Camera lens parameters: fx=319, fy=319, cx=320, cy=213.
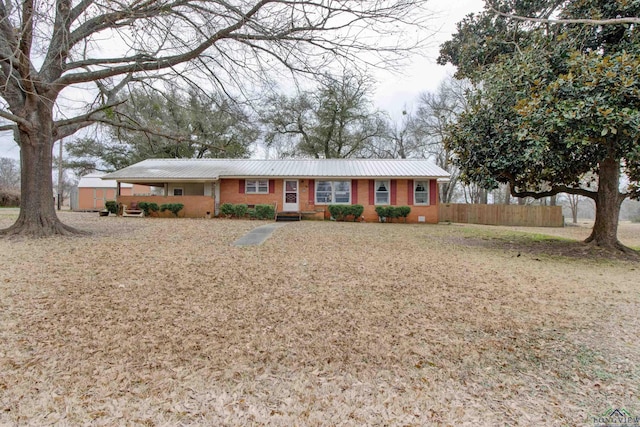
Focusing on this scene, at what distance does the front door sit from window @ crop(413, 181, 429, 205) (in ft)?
21.7

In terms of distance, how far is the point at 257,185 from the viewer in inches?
716

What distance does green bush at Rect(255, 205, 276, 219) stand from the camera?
16609mm

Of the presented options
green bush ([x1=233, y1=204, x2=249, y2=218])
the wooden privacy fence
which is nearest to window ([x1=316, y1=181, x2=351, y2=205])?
green bush ([x1=233, y1=204, x2=249, y2=218])

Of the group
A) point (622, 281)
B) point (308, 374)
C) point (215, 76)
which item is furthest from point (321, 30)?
point (622, 281)

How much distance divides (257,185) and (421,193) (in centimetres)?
921

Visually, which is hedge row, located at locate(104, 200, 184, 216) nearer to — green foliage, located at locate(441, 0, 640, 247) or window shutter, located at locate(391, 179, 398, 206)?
window shutter, located at locate(391, 179, 398, 206)

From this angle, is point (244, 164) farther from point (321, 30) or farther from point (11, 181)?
point (11, 181)

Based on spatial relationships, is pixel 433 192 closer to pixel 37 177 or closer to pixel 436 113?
pixel 436 113

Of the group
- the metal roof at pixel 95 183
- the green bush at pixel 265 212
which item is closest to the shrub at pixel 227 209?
the green bush at pixel 265 212

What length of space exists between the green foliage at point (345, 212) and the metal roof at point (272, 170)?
5.55 feet

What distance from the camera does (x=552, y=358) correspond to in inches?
117

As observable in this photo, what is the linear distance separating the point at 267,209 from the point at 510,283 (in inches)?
507

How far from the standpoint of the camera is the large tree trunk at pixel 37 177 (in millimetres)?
8508

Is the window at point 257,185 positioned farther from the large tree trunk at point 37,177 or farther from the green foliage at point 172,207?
the large tree trunk at point 37,177
